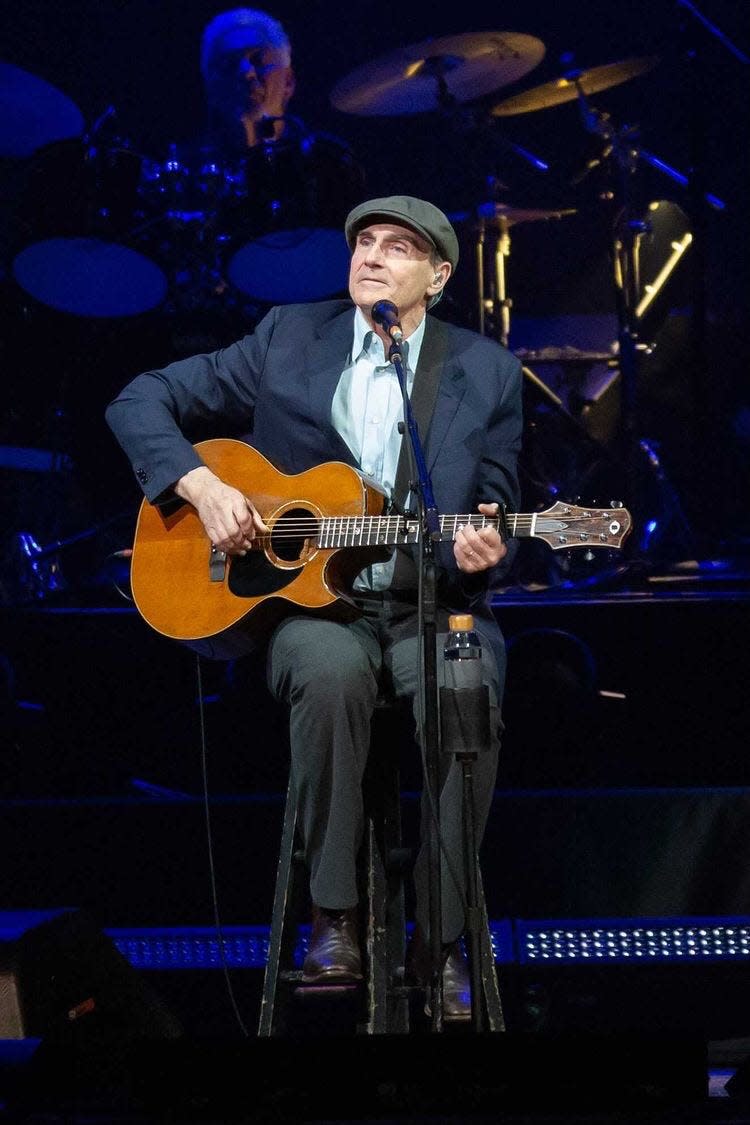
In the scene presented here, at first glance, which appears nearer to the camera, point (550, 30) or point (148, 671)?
point (148, 671)

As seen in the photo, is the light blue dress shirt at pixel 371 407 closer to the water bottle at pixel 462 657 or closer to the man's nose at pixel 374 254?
the man's nose at pixel 374 254

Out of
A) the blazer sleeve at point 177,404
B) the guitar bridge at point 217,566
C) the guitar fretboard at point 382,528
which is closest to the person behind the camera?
the guitar fretboard at point 382,528

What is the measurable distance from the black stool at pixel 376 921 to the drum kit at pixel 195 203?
2.68m

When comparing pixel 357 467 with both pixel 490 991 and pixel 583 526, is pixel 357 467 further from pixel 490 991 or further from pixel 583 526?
pixel 490 991

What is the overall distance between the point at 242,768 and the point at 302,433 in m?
1.67

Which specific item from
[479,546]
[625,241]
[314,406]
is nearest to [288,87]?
[625,241]

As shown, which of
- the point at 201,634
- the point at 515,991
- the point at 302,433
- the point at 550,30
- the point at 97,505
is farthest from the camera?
the point at 550,30

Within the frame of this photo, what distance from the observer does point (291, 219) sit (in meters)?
5.44

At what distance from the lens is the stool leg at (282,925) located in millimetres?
3035

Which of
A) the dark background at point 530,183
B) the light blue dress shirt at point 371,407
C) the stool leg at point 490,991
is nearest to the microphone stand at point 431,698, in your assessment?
the stool leg at point 490,991

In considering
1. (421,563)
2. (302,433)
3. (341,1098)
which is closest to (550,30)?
(302,433)

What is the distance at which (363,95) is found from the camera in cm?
575

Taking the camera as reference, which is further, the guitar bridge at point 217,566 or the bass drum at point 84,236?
the bass drum at point 84,236

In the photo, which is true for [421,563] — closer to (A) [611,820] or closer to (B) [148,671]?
(A) [611,820]
